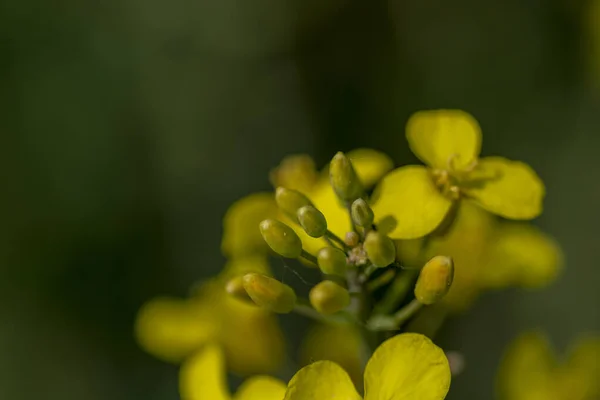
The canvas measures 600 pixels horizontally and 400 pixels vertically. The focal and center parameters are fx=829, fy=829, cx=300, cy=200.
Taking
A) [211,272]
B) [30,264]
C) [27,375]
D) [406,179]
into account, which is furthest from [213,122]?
[406,179]

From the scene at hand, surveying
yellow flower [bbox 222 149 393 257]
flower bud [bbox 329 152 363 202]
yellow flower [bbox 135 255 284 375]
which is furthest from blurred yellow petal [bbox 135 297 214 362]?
flower bud [bbox 329 152 363 202]

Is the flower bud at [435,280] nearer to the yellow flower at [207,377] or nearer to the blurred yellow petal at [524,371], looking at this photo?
the yellow flower at [207,377]

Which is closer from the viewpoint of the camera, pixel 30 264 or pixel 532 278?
pixel 532 278

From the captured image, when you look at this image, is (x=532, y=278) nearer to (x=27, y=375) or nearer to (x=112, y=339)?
(x=112, y=339)

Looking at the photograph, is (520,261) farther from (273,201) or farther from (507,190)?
(273,201)

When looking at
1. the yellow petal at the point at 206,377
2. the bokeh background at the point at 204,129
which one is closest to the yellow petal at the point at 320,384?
the yellow petal at the point at 206,377

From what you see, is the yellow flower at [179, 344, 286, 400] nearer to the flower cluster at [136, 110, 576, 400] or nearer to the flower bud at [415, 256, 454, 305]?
the flower cluster at [136, 110, 576, 400]
